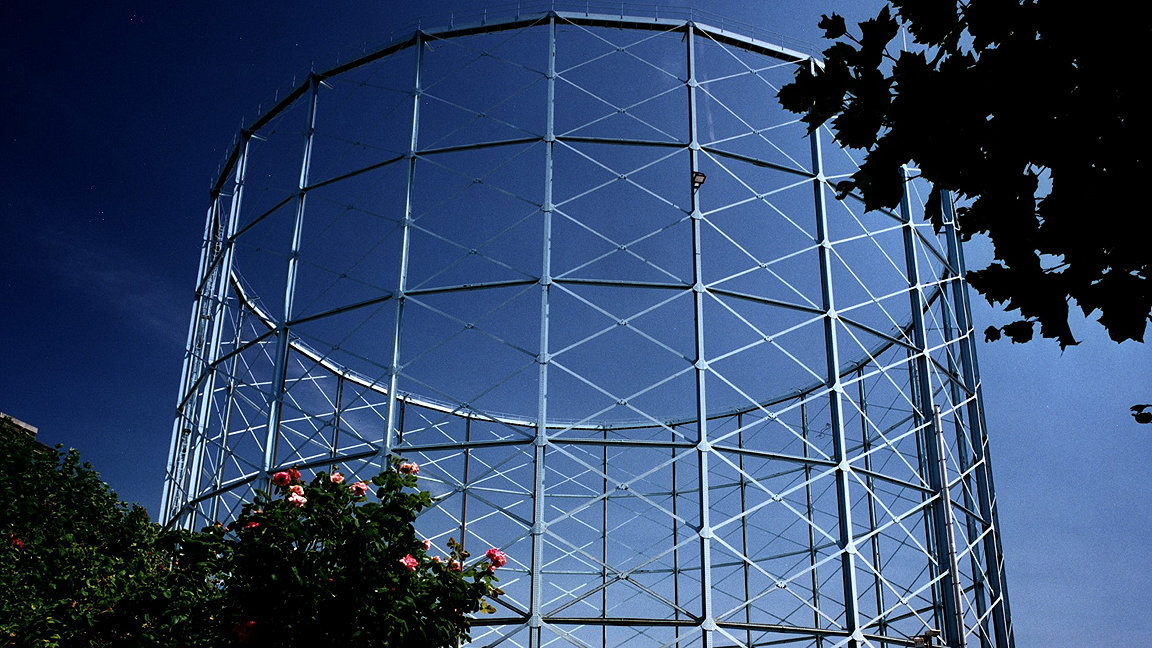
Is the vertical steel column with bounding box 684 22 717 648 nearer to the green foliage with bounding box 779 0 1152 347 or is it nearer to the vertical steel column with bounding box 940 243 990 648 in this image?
the vertical steel column with bounding box 940 243 990 648

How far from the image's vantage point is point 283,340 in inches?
678

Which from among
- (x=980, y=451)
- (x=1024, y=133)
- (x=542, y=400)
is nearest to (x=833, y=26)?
(x=1024, y=133)

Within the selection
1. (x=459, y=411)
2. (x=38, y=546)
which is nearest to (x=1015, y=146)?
(x=38, y=546)

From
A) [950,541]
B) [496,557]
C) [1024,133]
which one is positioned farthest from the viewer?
[950,541]

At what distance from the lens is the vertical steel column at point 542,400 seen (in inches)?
543

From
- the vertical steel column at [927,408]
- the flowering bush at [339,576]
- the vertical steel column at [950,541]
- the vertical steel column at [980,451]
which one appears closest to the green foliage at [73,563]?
the flowering bush at [339,576]

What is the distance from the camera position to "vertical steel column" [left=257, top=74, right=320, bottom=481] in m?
16.6

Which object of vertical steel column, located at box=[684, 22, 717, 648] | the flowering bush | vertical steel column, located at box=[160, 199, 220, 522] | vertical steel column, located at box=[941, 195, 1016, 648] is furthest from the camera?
vertical steel column, located at box=[160, 199, 220, 522]

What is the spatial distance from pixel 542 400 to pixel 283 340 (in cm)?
522

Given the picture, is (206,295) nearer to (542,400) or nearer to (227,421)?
(227,421)

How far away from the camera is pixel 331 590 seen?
9.04 metres

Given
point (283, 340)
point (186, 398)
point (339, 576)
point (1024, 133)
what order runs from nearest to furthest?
point (1024, 133) < point (339, 576) < point (283, 340) < point (186, 398)

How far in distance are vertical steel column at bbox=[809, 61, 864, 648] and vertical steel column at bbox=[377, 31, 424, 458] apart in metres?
6.82

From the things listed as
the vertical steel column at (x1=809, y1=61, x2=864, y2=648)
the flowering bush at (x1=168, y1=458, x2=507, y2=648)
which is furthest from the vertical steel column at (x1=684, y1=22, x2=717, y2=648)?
the flowering bush at (x1=168, y1=458, x2=507, y2=648)
